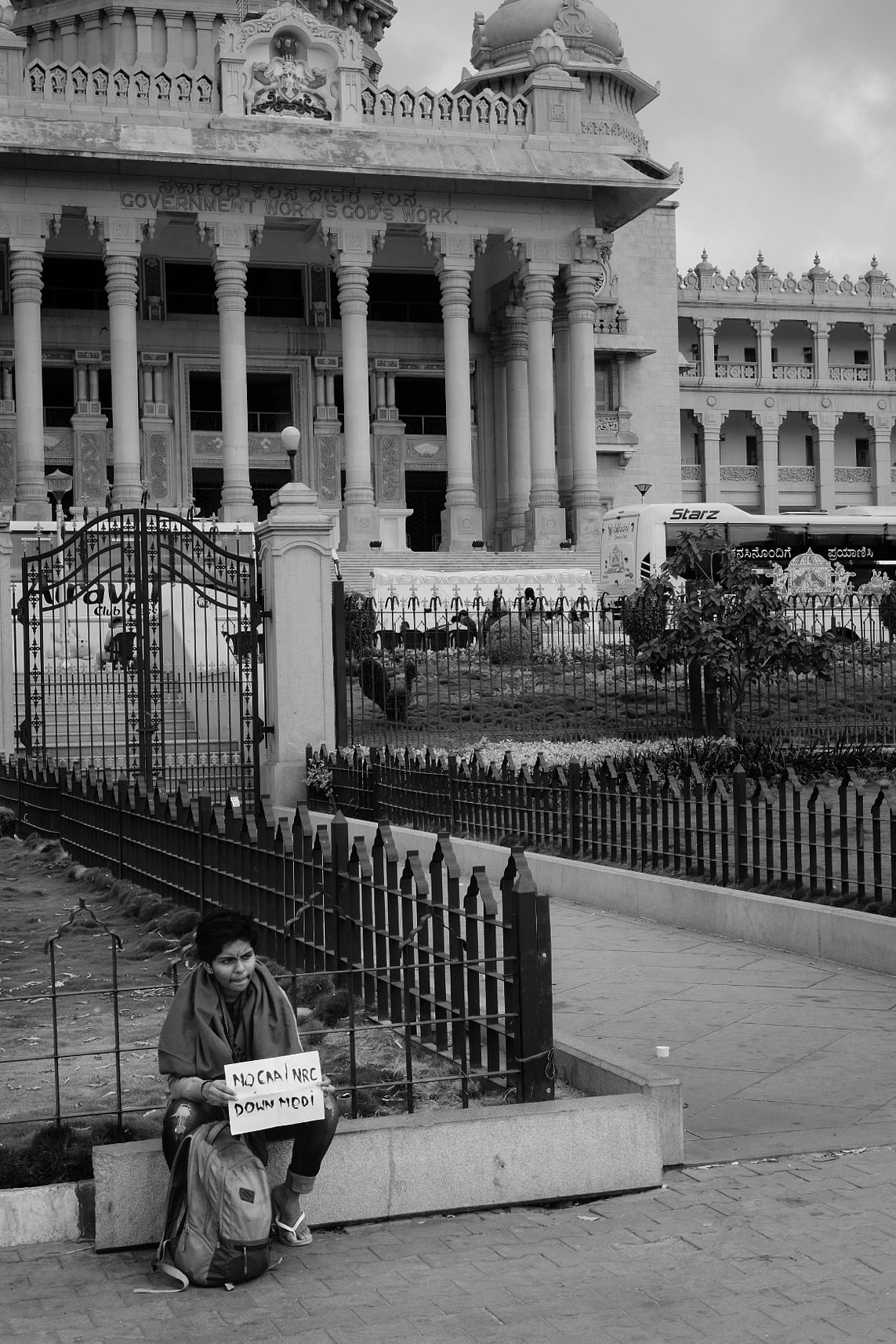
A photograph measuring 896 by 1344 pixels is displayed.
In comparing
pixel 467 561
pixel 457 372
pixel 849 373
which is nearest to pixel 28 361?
pixel 457 372

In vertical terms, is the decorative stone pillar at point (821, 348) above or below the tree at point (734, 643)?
above

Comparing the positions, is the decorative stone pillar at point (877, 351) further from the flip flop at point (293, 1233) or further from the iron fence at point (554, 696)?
the flip flop at point (293, 1233)

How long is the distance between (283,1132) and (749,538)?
124 ft

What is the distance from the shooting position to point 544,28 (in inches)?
2372

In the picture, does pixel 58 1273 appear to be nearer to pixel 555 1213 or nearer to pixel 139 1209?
pixel 139 1209

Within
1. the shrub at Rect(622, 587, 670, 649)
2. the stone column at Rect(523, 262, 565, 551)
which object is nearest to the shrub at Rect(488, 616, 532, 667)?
the shrub at Rect(622, 587, 670, 649)

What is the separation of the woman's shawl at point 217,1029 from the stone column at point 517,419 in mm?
41080

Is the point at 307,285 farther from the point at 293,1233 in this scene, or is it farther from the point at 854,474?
the point at 293,1233

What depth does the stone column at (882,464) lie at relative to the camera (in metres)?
69.5

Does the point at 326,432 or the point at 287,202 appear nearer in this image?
the point at 287,202

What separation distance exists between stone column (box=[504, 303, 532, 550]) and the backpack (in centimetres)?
4142

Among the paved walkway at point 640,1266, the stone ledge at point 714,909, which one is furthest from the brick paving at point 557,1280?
the stone ledge at point 714,909

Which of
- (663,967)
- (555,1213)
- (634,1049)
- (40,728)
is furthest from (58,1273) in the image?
(40,728)

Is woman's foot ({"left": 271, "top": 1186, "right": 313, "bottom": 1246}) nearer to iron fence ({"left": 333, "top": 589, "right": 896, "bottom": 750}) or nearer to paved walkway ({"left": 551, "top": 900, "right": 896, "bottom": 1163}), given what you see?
paved walkway ({"left": 551, "top": 900, "right": 896, "bottom": 1163})
